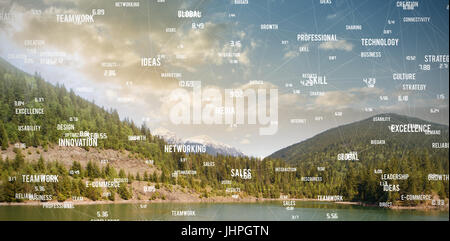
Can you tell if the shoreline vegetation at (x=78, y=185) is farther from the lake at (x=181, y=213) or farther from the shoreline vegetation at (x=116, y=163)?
the lake at (x=181, y=213)

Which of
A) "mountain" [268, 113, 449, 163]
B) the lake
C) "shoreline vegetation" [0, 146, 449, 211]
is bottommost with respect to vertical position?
the lake

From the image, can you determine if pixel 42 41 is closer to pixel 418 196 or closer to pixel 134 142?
pixel 134 142

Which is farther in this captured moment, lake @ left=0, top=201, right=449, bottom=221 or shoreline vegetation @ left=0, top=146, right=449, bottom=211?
shoreline vegetation @ left=0, top=146, right=449, bottom=211

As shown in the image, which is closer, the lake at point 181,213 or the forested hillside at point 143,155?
the lake at point 181,213

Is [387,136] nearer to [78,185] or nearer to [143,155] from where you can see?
[78,185]

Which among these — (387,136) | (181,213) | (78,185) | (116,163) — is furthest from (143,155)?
(387,136)

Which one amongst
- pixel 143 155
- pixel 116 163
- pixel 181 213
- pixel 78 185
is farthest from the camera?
pixel 143 155

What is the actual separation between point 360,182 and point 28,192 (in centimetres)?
756

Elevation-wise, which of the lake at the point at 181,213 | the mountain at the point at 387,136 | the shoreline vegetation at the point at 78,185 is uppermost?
the mountain at the point at 387,136

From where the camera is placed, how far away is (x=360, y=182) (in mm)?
8805

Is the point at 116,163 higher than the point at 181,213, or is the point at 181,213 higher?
the point at 116,163

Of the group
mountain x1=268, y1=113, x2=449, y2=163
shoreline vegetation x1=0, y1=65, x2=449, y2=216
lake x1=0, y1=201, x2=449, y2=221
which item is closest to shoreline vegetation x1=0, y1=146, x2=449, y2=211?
shoreline vegetation x1=0, y1=65, x2=449, y2=216

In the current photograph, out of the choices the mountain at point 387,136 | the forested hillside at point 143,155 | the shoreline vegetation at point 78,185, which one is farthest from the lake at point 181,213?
the mountain at point 387,136

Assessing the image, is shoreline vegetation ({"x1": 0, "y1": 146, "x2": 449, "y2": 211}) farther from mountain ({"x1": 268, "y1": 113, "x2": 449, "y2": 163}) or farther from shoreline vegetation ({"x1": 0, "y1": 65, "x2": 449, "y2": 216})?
mountain ({"x1": 268, "y1": 113, "x2": 449, "y2": 163})
